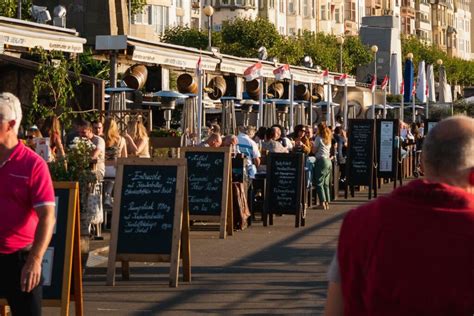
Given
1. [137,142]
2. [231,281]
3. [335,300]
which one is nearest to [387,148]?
[137,142]

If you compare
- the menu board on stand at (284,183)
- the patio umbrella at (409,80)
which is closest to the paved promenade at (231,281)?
the menu board on stand at (284,183)

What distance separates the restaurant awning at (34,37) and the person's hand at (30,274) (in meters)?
14.1

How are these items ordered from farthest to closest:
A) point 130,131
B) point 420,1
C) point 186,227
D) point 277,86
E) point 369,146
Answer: point 420,1 < point 277,86 < point 369,146 < point 130,131 < point 186,227

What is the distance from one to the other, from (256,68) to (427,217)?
91.4 ft

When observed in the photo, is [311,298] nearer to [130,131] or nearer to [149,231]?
[149,231]

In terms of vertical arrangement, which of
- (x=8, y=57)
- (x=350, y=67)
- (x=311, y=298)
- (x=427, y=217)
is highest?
(x=350, y=67)

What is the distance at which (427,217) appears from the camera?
494cm

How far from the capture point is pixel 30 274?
25.2 feet

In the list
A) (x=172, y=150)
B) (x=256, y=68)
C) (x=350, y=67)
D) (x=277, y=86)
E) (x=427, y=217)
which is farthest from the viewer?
(x=350, y=67)

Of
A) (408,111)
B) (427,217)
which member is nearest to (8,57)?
(427,217)

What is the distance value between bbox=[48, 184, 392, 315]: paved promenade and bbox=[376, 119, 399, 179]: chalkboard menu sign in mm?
11519

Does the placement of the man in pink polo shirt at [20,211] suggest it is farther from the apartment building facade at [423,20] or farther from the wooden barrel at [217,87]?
the apartment building facade at [423,20]

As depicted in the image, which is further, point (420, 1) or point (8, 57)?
point (420, 1)

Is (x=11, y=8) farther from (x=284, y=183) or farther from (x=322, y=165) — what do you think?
(x=284, y=183)
